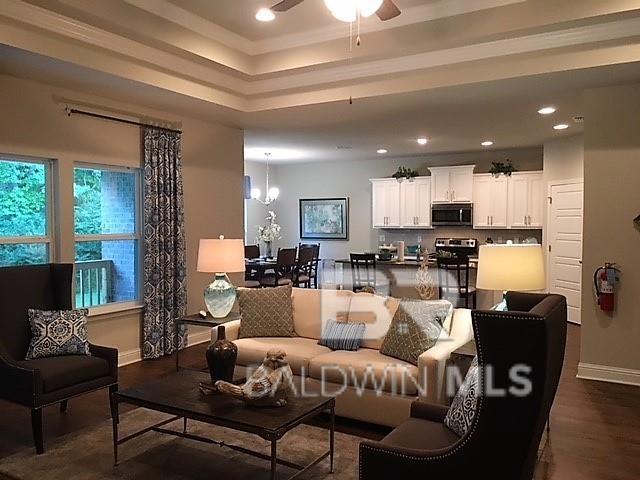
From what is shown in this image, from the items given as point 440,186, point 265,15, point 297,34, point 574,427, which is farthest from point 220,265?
point 440,186

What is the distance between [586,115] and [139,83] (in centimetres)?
415

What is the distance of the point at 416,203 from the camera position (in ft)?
32.8

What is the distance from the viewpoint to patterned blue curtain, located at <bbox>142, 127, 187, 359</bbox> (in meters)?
5.66

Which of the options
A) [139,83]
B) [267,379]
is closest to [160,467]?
[267,379]

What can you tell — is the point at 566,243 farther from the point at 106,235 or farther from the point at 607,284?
the point at 106,235

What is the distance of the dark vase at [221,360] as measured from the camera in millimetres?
3236

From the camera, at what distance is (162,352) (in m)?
5.84

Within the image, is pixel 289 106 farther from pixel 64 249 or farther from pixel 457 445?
pixel 457 445

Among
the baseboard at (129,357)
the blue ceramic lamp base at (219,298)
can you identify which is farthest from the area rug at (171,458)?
the baseboard at (129,357)

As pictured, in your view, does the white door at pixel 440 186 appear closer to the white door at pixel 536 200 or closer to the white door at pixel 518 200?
the white door at pixel 518 200

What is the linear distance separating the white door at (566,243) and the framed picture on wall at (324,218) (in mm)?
4237

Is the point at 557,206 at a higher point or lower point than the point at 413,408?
higher

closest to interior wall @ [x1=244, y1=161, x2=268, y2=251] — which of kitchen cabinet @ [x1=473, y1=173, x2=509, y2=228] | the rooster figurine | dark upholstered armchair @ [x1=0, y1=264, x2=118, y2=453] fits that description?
kitchen cabinet @ [x1=473, y1=173, x2=509, y2=228]

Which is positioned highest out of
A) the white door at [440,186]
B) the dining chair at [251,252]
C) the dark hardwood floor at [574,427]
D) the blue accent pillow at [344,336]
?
the white door at [440,186]
